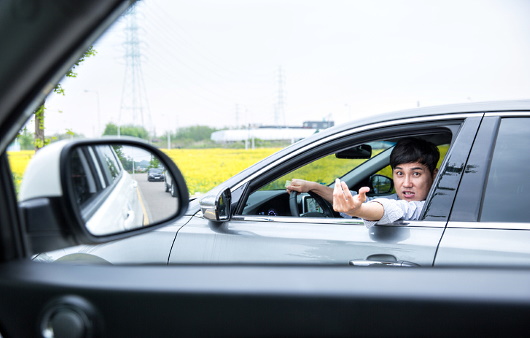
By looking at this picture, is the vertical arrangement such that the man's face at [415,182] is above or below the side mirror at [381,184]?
above

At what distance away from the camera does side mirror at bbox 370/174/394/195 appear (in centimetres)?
358

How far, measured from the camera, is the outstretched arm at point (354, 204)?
6.19 ft

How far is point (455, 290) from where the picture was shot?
1.16m

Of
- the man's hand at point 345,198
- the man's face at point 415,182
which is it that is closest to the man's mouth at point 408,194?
the man's face at point 415,182

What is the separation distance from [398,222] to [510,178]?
18.0 inches

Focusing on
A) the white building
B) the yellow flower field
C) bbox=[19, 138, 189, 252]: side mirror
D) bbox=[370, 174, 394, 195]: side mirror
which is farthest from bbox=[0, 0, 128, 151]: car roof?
the white building

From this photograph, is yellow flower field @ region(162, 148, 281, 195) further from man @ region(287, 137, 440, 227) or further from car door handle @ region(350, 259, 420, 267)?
car door handle @ region(350, 259, 420, 267)

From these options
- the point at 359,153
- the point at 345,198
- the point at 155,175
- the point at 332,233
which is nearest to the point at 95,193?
the point at 155,175

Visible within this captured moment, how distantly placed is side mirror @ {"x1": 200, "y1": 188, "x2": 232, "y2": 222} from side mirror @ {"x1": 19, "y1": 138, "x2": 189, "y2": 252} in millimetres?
712

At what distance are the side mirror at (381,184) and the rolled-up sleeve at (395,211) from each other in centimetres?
135

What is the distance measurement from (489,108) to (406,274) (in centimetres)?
113

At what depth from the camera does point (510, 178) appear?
6.35 feet

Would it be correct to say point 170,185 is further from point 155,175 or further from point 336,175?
point 336,175

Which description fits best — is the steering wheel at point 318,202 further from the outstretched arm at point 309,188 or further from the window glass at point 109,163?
the window glass at point 109,163
